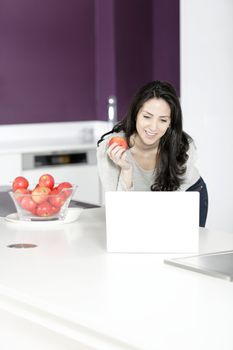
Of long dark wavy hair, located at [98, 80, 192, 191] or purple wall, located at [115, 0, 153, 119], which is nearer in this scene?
long dark wavy hair, located at [98, 80, 192, 191]

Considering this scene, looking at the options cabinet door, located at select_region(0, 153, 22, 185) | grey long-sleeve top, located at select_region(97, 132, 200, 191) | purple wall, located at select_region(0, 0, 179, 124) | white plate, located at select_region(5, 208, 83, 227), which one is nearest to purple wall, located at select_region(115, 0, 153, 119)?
purple wall, located at select_region(0, 0, 179, 124)

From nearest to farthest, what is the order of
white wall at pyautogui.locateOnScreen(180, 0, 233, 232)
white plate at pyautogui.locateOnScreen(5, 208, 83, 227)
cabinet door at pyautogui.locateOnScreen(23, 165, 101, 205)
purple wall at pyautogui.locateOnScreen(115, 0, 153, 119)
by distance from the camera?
white plate at pyautogui.locateOnScreen(5, 208, 83, 227), white wall at pyautogui.locateOnScreen(180, 0, 233, 232), cabinet door at pyautogui.locateOnScreen(23, 165, 101, 205), purple wall at pyautogui.locateOnScreen(115, 0, 153, 119)

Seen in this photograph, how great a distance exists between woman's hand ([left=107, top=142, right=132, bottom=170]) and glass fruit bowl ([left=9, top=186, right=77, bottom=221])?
0.76ft

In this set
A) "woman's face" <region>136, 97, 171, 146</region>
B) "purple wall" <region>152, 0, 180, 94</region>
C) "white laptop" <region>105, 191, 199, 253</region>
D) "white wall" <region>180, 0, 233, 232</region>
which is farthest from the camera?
"purple wall" <region>152, 0, 180, 94</region>

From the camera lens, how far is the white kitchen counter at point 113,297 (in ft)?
5.05

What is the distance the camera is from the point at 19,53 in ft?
19.4

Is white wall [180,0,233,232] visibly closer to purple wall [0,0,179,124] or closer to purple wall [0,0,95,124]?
purple wall [0,0,179,124]

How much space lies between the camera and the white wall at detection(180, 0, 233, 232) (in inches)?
184

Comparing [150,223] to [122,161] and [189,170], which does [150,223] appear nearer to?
[122,161]

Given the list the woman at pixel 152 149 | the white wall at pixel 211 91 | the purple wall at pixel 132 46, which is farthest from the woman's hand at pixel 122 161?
the purple wall at pixel 132 46

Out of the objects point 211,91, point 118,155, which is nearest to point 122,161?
point 118,155

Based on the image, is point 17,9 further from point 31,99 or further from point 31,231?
point 31,231

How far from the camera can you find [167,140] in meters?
3.21

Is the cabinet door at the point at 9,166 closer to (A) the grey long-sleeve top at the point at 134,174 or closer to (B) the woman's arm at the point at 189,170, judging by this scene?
(A) the grey long-sleeve top at the point at 134,174
